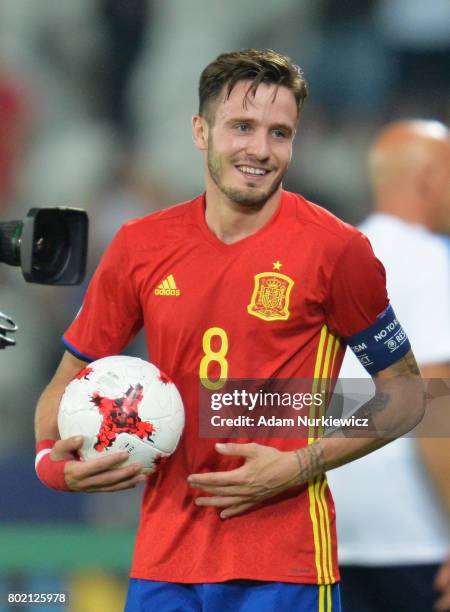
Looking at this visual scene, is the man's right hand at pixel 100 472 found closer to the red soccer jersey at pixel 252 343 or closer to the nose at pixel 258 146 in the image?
the red soccer jersey at pixel 252 343

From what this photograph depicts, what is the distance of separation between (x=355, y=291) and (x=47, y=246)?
731mm

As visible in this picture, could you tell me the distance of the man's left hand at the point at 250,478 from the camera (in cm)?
254

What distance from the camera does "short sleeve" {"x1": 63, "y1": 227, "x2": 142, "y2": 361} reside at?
2855 millimetres

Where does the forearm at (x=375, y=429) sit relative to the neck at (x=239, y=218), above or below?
below

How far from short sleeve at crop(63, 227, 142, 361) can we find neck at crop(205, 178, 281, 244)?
25cm

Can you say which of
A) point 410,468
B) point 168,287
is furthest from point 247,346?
point 410,468

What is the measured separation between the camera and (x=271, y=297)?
268cm

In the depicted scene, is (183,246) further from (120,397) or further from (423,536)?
(423,536)

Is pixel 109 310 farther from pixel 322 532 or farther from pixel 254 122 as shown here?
pixel 322 532

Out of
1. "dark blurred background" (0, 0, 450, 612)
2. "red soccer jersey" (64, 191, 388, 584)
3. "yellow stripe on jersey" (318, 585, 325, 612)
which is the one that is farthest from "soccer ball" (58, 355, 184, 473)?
"dark blurred background" (0, 0, 450, 612)

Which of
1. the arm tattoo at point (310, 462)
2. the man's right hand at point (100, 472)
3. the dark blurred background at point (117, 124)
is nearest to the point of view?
the man's right hand at point (100, 472)

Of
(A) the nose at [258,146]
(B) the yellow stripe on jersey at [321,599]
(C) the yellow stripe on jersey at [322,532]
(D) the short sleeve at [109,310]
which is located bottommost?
(B) the yellow stripe on jersey at [321,599]

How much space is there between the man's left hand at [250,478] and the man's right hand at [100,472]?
0.14 m

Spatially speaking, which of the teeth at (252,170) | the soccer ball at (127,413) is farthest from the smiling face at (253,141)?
the soccer ball at (127,413)
